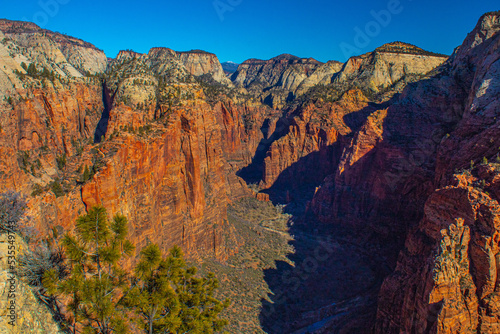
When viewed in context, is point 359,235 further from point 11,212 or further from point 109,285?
point 11,212

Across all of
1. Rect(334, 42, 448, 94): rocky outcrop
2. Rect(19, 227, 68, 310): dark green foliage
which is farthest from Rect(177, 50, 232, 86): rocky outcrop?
Rect(19, 227, 68, 310): dark green foliage

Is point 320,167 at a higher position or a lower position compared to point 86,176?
higher

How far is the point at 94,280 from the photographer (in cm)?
1670

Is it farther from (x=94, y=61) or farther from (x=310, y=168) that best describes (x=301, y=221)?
(x=94, y=61)

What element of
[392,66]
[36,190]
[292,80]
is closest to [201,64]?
[292,80]

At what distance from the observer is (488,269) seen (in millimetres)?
24250

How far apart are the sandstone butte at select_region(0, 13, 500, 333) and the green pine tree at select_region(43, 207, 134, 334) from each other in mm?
10077

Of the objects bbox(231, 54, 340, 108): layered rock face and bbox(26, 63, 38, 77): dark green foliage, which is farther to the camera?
bbox(231, 54, 340, 108): layered rock face

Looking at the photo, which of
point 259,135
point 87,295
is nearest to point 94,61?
point 259,135

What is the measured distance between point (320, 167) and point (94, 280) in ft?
287

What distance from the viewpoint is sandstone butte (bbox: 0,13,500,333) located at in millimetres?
25625

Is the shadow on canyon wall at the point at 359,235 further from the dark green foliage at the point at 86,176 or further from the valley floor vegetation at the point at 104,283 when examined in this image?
the dark green foliage at the point at 86,176

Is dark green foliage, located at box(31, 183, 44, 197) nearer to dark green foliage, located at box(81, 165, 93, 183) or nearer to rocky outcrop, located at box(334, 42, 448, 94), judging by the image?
dark green foliage, located at box(81, 165, 93, 183)

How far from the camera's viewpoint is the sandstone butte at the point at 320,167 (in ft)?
84.1
